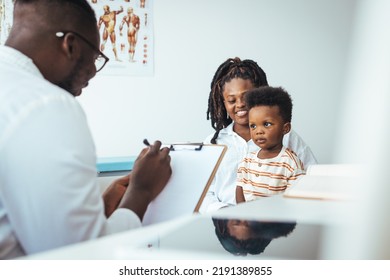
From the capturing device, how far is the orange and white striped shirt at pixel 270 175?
1.54 m

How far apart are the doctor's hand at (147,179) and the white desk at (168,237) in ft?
0.89

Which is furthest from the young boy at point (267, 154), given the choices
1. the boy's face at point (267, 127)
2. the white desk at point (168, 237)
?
the white desk at point (168, 237)

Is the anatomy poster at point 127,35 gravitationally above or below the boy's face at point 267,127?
above

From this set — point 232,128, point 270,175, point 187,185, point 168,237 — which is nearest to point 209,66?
point 232,128

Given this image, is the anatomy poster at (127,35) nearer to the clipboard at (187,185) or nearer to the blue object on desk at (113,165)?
the blue object on desk at (113,165)

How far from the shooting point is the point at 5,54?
82 cm

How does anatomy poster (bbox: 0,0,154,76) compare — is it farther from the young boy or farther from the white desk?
the white desk

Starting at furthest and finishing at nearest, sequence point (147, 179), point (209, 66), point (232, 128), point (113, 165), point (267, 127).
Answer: point (209, 66), point (113, 165), point (232, 128), point (267, 127), point (147, 179)

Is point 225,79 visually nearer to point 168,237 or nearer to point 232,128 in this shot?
point 232,128

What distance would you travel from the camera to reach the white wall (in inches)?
97.1

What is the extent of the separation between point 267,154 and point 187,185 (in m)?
0.76

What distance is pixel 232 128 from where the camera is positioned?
78.2 inches

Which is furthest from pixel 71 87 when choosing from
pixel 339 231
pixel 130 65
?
pixel 130 65

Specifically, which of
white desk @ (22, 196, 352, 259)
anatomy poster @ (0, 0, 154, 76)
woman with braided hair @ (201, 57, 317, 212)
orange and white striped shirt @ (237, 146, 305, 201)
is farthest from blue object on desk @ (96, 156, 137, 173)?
white desk @ (22, 196, 352, 259)
